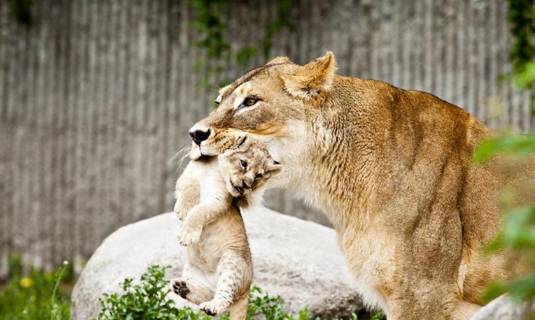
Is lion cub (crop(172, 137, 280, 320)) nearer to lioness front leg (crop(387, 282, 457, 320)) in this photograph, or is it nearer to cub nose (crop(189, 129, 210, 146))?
cub nose (crop(189, 129, 210, 146))

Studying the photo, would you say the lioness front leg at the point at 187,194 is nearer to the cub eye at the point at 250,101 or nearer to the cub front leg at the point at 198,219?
the cub front leg at the point at 198,219

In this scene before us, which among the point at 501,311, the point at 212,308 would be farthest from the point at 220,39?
the point at 501,311

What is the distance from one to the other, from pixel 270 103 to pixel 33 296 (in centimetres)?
362

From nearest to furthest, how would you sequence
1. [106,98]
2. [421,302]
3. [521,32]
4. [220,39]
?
1. [421,302]
2. [521,32]
3. [220,39]
4. [106,98]

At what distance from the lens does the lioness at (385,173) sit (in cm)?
420

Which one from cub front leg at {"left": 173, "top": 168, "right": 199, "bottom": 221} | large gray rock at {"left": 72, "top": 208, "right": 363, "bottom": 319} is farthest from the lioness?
large gray rock at {"left": 72, "top": 208, "right": 363, "bottom": 319}

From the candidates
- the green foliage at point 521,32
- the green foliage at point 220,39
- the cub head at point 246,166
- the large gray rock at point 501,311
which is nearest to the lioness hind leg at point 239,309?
the cub head at point 246,166

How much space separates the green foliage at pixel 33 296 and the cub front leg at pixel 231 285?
124cm

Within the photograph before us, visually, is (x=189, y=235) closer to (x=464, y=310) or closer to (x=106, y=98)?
(x=464, y=310)

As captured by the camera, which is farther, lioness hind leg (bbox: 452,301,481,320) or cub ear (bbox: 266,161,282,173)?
cub ear (bbox: 266,161,282,173)

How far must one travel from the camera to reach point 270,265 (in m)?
5.84

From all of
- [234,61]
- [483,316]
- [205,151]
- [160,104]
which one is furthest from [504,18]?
[483,316]

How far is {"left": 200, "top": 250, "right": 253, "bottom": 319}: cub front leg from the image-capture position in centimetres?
398

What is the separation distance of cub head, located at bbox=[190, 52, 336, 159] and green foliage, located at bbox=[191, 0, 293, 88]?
5.14 metres
